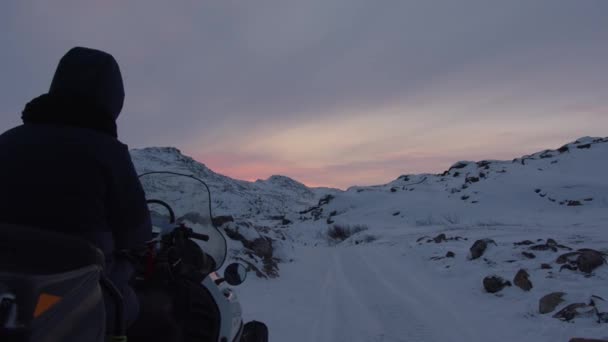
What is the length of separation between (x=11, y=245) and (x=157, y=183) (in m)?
2.14

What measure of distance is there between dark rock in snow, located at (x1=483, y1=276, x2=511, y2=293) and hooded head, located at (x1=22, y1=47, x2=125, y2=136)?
7.53 m

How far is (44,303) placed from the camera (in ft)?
4.67

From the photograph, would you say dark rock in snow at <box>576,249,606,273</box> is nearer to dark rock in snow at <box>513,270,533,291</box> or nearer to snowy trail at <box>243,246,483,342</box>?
dark rock in snow at <box>513,270,533,291</box>

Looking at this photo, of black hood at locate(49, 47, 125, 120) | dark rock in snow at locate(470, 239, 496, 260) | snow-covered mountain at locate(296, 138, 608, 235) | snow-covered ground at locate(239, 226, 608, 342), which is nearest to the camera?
black hood at locate(49, 47, 125, 120)

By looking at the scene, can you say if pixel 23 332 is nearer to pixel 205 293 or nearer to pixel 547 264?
pixel 205 293

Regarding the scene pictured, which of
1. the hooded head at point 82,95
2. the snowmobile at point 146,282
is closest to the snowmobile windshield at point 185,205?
the snowmobile at point 146,282

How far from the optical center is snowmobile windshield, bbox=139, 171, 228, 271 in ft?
Answer: 11.1

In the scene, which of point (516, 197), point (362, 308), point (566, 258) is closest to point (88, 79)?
point (362, 308)

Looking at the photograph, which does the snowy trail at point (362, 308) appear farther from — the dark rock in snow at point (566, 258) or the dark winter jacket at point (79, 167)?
the dark winter jacket at point (79, 167)

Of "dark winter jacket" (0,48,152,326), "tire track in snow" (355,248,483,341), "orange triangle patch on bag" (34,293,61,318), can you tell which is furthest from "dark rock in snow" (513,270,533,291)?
"orange triangle patch on bag" (34,293,61,318)

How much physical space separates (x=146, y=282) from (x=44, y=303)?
1.67m

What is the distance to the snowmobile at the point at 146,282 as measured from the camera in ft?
4.59

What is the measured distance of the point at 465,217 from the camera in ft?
121

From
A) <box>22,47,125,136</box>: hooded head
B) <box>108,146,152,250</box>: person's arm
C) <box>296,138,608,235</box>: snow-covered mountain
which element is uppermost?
<box>22,47,125,136</box>: hooded head
